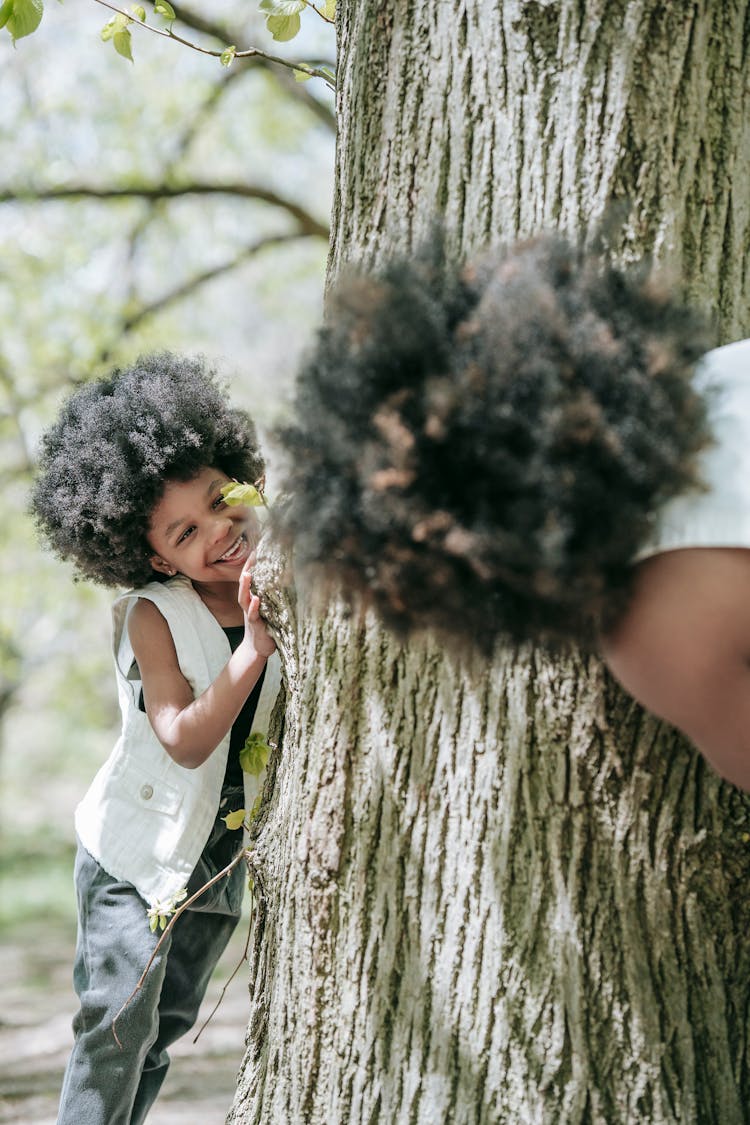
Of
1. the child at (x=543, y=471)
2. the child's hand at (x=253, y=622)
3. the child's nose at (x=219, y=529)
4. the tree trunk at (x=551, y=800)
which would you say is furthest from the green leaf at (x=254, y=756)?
the child at (x=543, y=471)

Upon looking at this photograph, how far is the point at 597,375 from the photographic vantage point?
122cm

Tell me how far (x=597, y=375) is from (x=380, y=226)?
0.68 m

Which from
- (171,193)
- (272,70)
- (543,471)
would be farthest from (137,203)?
(543,471)

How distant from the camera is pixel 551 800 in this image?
160 cm

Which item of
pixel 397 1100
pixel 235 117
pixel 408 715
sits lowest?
pixel 397 1100

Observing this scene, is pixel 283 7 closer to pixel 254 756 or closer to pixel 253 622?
pixel 253 622

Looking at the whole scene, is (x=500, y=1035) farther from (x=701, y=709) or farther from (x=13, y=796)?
(x=13, y=796)

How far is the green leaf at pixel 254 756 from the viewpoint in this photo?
2.42 metres

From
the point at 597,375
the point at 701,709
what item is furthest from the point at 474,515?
the point at 701,709

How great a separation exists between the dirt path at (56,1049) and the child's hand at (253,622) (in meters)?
3.38

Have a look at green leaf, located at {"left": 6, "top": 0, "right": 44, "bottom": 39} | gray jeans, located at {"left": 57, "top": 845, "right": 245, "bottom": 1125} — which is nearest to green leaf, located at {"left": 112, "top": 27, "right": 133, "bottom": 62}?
green leaf, located at {"left": 6, "top": 0, "right": 44, "bottom": 39}

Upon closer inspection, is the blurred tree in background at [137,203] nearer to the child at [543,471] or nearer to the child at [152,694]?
the child at [152,694]

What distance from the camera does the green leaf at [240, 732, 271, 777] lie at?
7.94 ft

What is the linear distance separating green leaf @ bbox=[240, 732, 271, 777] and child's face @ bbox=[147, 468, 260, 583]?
0.40 m
